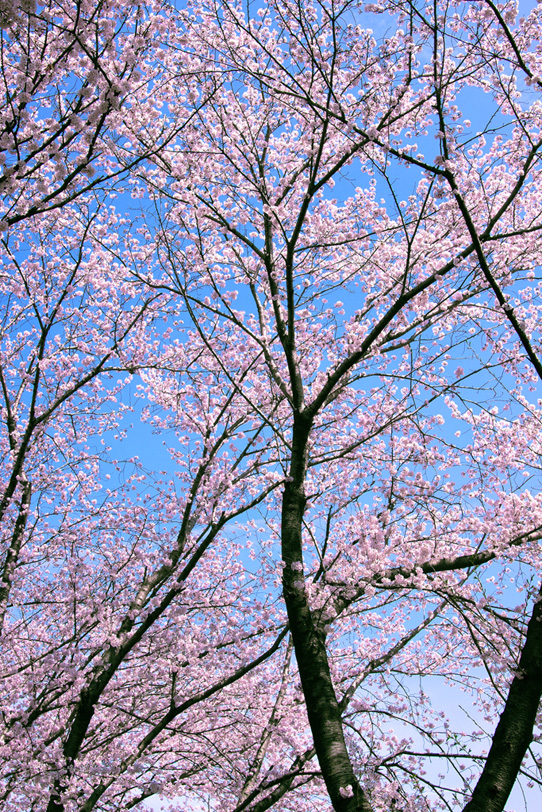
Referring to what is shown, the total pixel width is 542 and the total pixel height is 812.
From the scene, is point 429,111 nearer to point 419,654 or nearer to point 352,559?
point 352,559

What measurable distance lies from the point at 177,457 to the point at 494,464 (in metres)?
5.02

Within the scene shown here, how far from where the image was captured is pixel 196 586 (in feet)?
28.3

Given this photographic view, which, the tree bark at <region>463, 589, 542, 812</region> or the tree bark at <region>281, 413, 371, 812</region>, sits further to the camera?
the tree bark at <region>281, 413, 371, 812</region>

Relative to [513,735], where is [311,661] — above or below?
above

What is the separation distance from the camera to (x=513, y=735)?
3260 mm

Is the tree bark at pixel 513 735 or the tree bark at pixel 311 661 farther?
the tree bark at pixel 311 661

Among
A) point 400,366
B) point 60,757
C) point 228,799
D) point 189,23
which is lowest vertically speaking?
point 228,799

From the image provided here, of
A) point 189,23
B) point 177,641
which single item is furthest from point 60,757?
point 189,23

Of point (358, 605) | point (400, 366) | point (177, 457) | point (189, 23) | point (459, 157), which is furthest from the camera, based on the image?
point (177, 457)

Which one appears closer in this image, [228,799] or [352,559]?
[352,559]

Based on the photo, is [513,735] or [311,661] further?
[311,661]

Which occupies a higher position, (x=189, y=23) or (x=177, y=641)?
(x=189, y=23)

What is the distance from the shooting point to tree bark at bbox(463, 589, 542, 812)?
314 centimetres

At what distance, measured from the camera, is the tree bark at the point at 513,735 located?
314 cm
